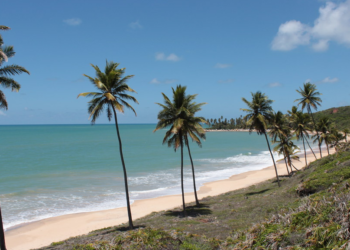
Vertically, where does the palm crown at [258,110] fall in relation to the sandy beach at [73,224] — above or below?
above

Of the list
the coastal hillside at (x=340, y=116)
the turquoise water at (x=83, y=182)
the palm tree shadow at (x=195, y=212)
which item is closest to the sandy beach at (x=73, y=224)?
the turquoise water at (x=83, y=182)

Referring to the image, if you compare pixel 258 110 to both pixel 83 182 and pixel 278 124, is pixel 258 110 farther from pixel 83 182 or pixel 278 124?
pixel 83 182

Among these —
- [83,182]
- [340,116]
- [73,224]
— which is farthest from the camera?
[340,116]

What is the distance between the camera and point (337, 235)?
5980 millimetres

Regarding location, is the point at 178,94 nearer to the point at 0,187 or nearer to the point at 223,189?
the point at 223,189

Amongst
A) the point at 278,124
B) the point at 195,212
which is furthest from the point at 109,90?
the point at 278,124

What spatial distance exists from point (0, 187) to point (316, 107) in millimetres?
41944

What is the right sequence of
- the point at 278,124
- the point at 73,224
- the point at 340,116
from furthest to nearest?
the point at 340,116 → the point at 278,124 → the point at 73,224

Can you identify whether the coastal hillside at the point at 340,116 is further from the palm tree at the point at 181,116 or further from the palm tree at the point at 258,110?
the palm tree at the point at 181,116

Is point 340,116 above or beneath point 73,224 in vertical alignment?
above

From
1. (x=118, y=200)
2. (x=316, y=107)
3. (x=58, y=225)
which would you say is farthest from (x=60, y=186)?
(x=316, y=107)

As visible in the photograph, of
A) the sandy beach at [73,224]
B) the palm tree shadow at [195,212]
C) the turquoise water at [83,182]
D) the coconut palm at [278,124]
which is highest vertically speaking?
the coconut palm at [278,124]

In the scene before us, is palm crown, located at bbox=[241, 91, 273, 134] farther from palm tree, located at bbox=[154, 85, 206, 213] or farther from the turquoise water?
the turquoise water

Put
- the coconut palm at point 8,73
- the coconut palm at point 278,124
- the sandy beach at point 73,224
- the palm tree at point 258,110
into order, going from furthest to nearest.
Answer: the coconut palm at point 278,124, the palm tree at point 258,110, the sandy beach at point 73,224, the coconut palm at point 8,73
